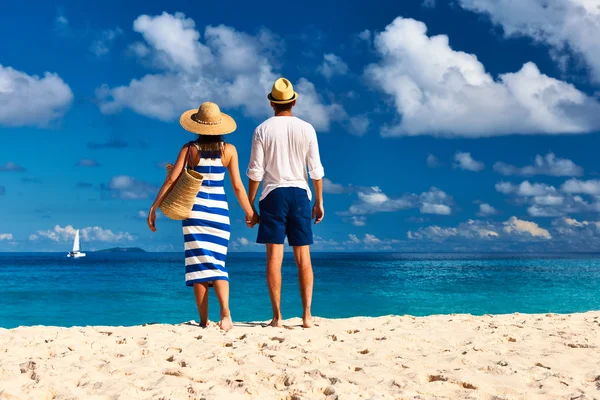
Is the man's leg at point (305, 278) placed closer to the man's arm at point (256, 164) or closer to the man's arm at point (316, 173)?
the man's arm at point (316, 173)

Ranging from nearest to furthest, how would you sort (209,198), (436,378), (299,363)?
(436,378), (299,363), (209,198)

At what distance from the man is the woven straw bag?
56cm

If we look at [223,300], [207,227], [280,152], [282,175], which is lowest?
[223,300]

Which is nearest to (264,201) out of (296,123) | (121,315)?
(296,123)

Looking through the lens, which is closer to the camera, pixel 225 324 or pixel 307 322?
pixel 225 324

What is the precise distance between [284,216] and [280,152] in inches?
24.4

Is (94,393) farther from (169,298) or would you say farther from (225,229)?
(169,298)

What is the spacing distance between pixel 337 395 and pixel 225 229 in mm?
2487

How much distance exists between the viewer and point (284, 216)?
5352 mm

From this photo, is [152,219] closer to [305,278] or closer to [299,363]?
[305,278]

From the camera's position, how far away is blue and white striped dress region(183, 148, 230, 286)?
17.4ft

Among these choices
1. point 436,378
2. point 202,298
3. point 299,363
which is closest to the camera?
point 436,378

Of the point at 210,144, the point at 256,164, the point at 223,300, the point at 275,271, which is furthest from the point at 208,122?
the point at 223,300

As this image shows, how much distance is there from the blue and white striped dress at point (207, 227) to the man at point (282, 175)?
12.7 inches
